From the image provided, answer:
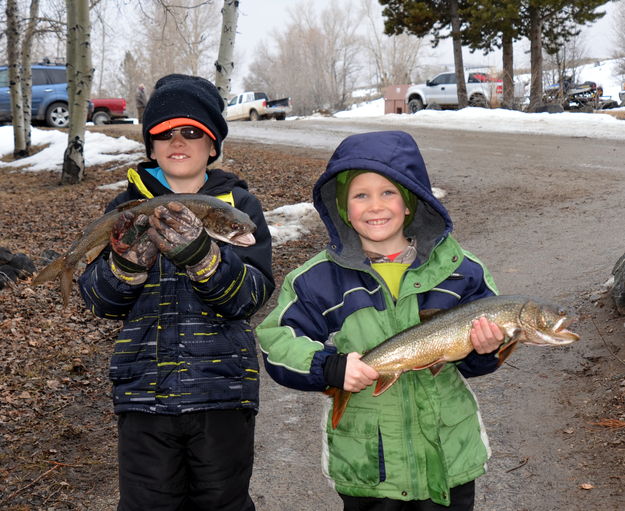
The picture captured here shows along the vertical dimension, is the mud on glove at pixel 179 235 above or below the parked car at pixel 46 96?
below

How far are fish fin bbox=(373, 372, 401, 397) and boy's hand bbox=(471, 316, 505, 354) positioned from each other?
0.31m

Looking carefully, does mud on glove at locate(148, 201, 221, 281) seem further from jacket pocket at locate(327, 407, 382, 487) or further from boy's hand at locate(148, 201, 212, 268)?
jacket pocket at locate(327, 407, 382, 487)

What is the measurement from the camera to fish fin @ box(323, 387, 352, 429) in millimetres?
2527

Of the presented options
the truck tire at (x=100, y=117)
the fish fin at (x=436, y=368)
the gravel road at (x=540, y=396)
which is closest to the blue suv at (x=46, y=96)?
the truck tire at (x=100, y=117)

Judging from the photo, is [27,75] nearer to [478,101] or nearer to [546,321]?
[478,101]

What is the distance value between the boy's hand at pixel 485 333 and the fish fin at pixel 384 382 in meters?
0.31

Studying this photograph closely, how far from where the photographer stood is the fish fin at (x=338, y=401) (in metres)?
2.53

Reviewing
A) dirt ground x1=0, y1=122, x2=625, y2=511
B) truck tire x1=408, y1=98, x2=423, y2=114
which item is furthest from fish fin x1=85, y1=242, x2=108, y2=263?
truck tire x1=408, y1=98, x2=423, y2=114

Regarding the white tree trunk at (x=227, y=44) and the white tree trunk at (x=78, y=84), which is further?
the white tree trunk at (x=78, y=84)

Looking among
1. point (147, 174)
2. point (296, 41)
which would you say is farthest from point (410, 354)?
point (296, 41)

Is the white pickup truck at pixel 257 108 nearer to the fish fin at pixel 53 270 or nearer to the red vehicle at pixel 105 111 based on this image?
the red vehicle at pixel 105 111

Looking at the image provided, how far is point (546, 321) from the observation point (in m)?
2.43

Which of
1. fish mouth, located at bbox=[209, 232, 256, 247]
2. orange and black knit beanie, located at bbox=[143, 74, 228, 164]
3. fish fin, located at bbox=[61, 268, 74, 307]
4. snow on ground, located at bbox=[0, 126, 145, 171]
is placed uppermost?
snow on ground, located at bbox=[0, 126, 145, 171]

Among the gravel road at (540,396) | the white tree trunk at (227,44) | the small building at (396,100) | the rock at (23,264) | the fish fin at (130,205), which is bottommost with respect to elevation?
the gravel road at (540,396)
